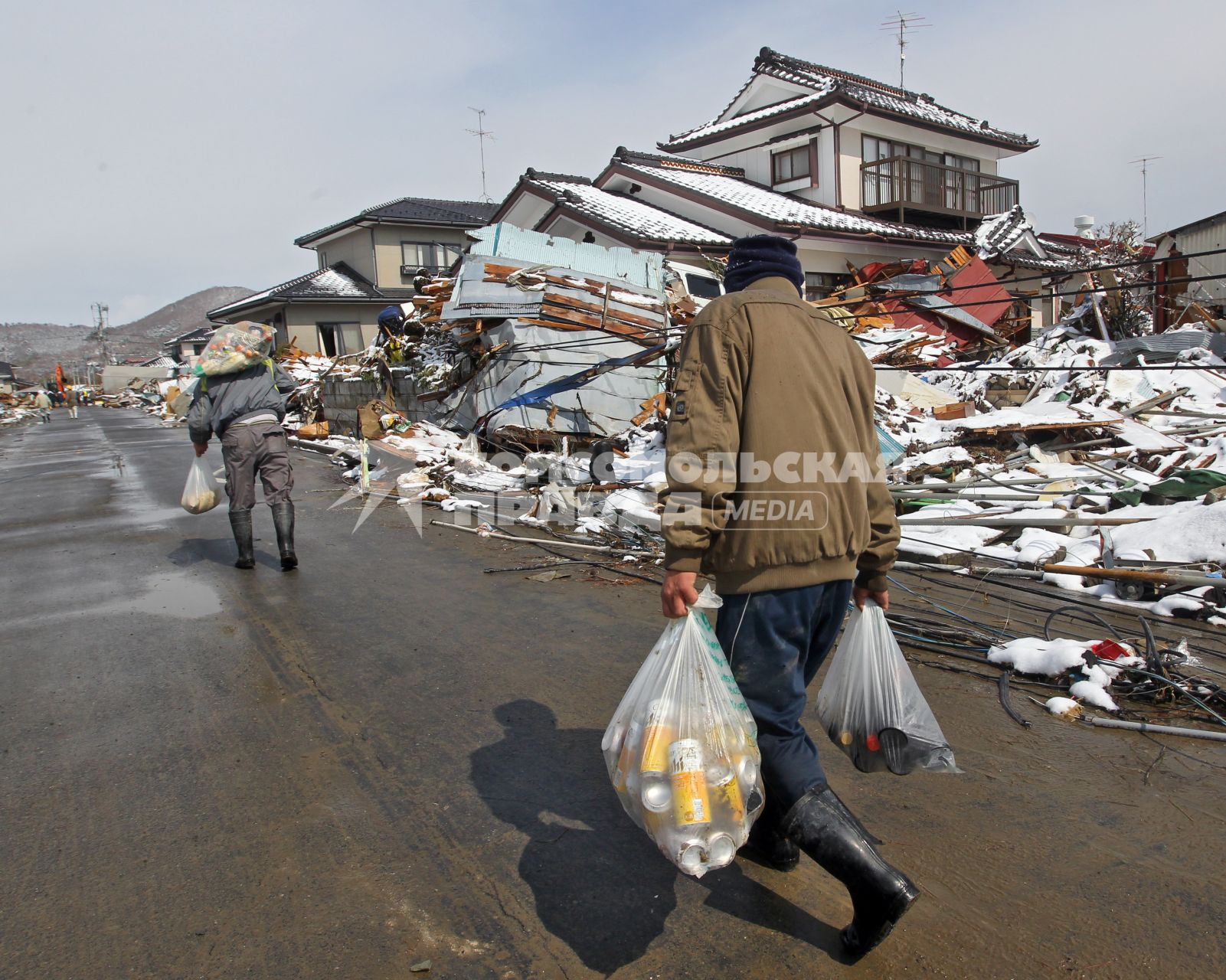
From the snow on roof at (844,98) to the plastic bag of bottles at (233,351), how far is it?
18179mm

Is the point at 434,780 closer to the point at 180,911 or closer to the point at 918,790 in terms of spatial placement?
the point at 180,911

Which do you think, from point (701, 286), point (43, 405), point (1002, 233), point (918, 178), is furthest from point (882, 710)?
point (43, 405)

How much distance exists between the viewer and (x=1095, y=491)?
6902mm

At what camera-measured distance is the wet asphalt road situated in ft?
6.85

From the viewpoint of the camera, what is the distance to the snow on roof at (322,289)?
31.2 m

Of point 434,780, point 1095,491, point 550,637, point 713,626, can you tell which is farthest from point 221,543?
point 1095,491

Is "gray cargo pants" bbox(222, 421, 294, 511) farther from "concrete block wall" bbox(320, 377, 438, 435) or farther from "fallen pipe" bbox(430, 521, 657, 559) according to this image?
"concrete block wall" bbox(320, 377, 438, 435)

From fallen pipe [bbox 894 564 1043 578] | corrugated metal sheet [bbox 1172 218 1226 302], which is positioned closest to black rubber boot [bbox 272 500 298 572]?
fallen pipe [bbox 894 564 1043 578]

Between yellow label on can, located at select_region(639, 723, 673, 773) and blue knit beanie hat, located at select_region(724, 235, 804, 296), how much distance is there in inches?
48.6

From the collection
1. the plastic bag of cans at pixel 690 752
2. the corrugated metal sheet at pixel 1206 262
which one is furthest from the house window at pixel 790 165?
the plastic bag of cans at pixel 690 752

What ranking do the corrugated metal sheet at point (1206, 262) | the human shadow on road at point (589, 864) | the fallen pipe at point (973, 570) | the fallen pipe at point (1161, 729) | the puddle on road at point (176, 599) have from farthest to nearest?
the corrugated metal sheet at point (1206, 262), the fallen pipe at point (973, 570), the puddle on road at point (176, 599), the fallen pipe at point (1161, 729), the human shadow on road at point (589, 864)

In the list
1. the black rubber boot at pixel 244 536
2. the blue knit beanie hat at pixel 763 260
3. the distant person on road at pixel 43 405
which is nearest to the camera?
the blue knit beanie hat at pixel 763 260

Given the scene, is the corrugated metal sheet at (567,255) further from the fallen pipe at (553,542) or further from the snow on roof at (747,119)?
the snow on roof at (747,119)

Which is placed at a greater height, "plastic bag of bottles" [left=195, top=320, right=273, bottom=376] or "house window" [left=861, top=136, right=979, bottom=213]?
"house window" [left=861, top=136, right=979, bottom=213]
